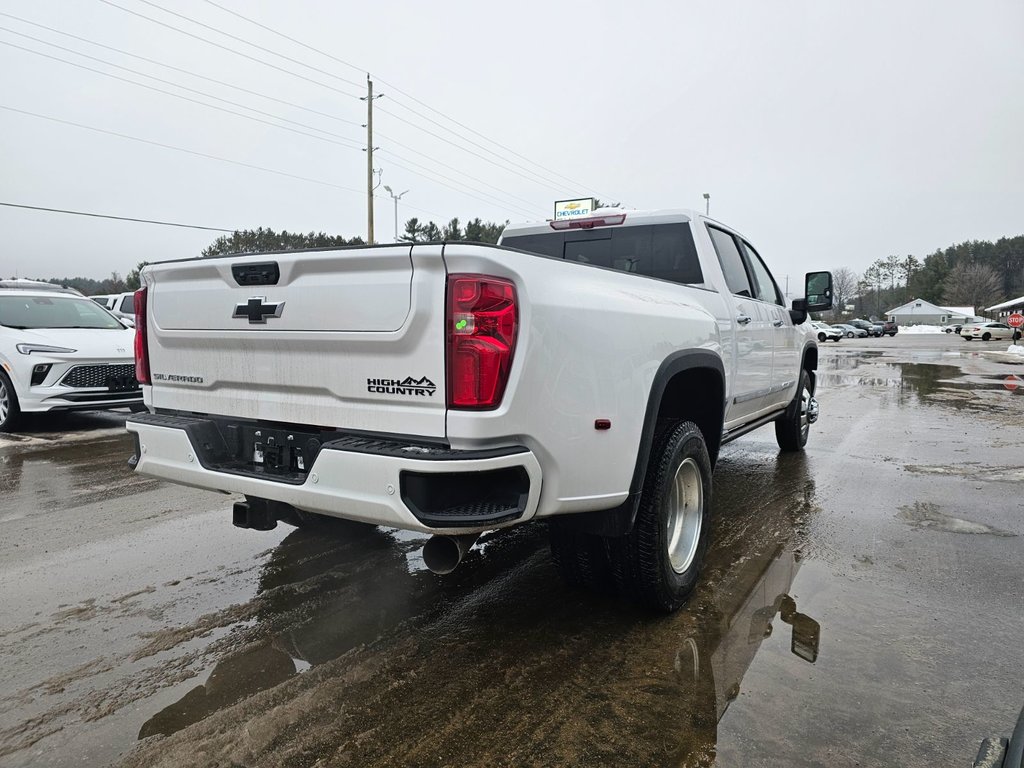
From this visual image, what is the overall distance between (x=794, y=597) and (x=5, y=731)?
345 centimetres

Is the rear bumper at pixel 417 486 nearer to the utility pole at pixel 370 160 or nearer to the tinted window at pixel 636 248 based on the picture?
the tinted window at pixel 636 248

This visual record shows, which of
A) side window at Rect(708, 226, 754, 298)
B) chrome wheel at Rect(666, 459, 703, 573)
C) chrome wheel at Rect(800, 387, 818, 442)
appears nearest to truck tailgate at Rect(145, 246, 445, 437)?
chrome wheel at Rect(666, 459, 703, 573)

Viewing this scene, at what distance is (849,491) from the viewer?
5680 mm

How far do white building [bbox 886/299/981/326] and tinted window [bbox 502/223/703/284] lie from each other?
370 ft

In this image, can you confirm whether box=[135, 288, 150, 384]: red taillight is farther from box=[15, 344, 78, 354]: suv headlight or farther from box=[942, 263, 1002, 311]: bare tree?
box=[942, 263, 1002, 311]: bare tree

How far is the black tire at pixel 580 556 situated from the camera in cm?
325

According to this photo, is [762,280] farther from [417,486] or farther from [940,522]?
[417,486]

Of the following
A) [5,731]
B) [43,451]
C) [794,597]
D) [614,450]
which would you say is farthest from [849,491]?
[43,451]

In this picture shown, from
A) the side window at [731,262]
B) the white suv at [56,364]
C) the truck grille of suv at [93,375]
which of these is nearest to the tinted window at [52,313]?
the white suv at [56,364]

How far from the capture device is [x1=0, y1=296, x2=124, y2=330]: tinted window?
873cm

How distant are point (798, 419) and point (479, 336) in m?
5.46

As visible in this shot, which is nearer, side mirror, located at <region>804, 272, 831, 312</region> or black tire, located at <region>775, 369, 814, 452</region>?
side mirror, located at <region>804, 272, 831, 312</region>

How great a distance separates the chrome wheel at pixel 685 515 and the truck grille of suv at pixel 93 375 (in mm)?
7311

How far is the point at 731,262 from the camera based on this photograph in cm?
497
